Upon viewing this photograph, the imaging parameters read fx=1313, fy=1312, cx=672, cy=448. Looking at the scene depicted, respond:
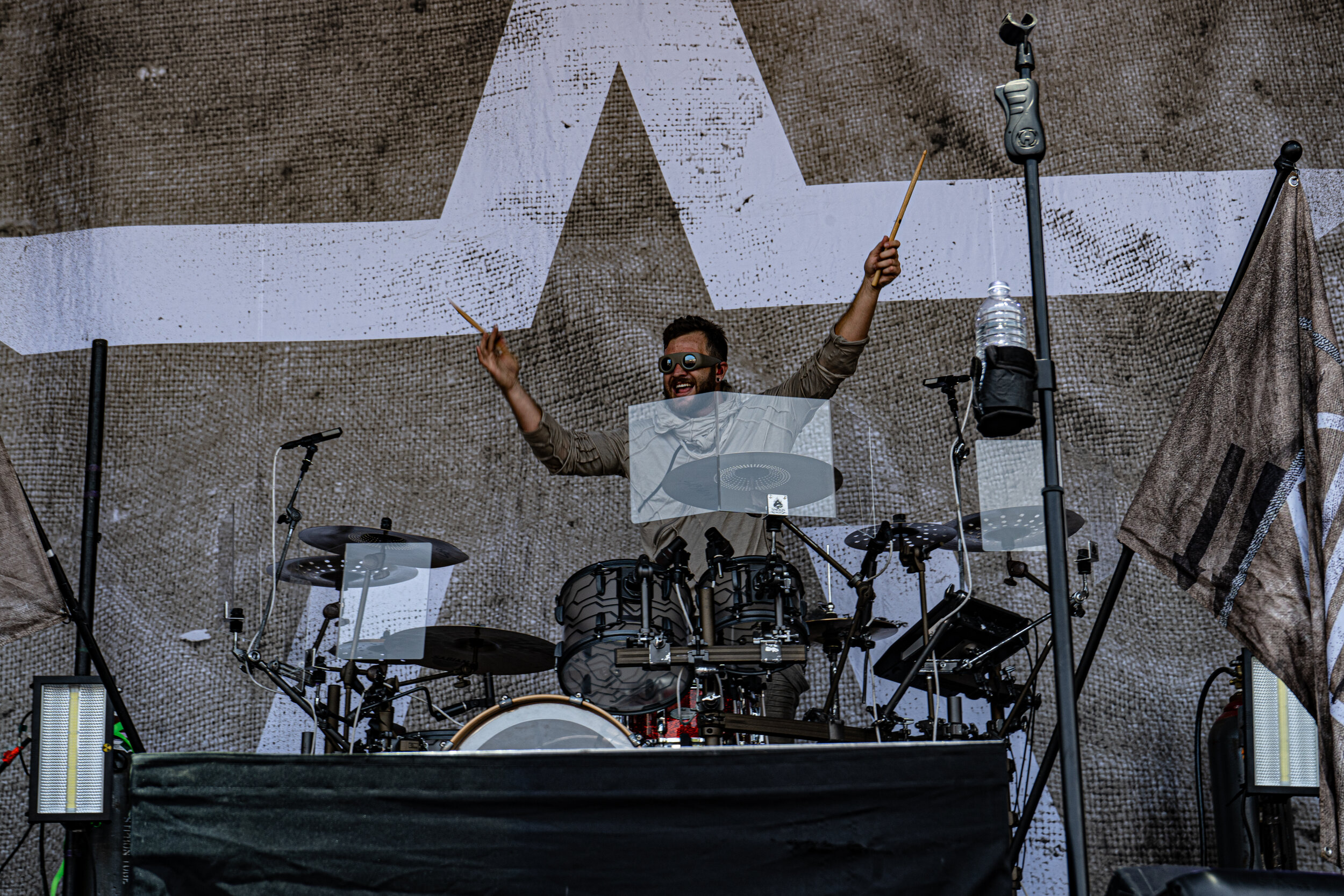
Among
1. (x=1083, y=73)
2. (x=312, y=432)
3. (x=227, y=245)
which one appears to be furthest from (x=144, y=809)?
(x=1083, y=73)

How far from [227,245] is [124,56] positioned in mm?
940

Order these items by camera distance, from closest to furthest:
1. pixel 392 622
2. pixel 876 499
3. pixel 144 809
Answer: pixel 144 809 < pixel 392 622 < pixel 876 499

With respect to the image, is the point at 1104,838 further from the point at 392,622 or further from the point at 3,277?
the point at 3,277

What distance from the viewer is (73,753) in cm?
302

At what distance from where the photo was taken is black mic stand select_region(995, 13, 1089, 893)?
218 centimetres

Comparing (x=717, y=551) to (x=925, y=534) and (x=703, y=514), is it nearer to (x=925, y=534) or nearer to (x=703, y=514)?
(x=703, y=514)

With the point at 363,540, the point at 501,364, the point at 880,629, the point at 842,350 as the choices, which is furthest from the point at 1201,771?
the point at 363,540

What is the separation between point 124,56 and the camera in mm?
5359

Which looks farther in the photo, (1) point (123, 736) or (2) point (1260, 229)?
(1) point (123, 736)

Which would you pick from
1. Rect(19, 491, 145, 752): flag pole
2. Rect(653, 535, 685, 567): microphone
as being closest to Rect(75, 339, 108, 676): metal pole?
Rect(19, 491, 145, 752): flag pole

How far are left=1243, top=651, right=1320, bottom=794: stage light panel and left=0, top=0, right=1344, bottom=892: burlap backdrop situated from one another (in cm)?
126

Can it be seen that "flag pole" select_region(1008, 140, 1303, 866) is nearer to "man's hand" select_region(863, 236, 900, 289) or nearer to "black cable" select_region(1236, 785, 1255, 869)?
"black cable" select_region(1236, 785, 1255, 869)

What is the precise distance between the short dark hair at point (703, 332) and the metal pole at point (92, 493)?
168 cm

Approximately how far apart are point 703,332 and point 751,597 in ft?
3.90
